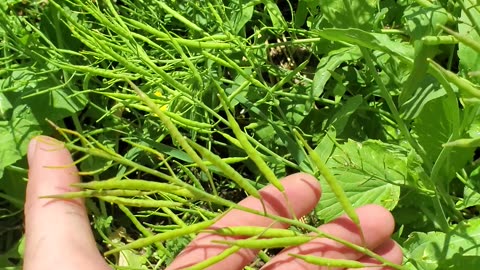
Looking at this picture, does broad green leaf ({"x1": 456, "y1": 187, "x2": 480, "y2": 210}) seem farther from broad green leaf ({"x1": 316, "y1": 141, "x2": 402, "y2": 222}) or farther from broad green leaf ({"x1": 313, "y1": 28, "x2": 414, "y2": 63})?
broad green leaf ({"x1": 313, "y1": 28, "x2": 414, "y2": 63})

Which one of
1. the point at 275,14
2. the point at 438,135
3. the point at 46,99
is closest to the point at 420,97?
the point at 438,135

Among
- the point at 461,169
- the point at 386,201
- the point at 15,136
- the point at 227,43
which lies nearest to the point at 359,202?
the point at 386,201

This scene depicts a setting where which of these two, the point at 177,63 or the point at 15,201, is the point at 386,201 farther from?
the point at 15,201

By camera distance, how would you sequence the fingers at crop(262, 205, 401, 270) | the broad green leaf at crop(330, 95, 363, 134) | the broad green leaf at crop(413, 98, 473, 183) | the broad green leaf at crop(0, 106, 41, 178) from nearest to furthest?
the fingers at crop(262, 205, 401, 270) < the broad green leaf at crop(413, 98, 473, 183) < the broad green leaf at crop(330, 95, 363, 134) < the broad green leaf at crop(0, 106, 41, 178)

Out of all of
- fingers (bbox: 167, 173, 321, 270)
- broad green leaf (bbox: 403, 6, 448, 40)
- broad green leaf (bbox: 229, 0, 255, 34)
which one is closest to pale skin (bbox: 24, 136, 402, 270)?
fingers (bbox: 167, 173, 321, 270)

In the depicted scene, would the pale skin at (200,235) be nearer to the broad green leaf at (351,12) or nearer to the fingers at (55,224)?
the fingers at (55,224)

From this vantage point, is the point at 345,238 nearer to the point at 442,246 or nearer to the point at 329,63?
the point at 442,246
